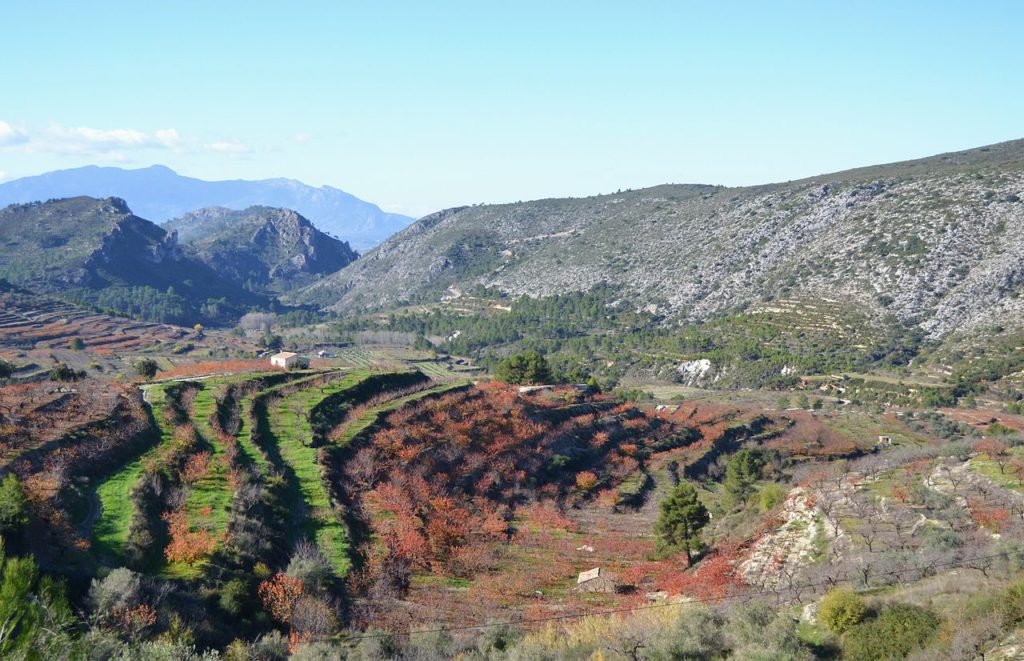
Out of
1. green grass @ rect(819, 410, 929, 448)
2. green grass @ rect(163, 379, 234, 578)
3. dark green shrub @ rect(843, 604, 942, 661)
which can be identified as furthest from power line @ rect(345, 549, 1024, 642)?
green grass @ rect(819, 410, 929, 448)

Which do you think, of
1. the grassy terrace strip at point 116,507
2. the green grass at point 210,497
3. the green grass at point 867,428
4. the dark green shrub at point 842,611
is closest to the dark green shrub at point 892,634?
the dark green shrub at point 842,611

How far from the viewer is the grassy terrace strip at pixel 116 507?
97.9ft

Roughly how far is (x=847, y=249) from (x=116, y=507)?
120 metres

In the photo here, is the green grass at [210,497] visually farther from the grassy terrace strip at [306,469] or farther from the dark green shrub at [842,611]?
the dark green shrub at [842,611]

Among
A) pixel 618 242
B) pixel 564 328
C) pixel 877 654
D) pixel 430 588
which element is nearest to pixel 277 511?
pixel 430 588

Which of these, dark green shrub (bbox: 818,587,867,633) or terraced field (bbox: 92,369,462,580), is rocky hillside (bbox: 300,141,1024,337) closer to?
terraced field (bbox: 92,369,462,580)

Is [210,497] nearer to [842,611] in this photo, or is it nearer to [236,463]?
[236,463]

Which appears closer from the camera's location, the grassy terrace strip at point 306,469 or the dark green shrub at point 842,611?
the dark green shrub at point 842,611

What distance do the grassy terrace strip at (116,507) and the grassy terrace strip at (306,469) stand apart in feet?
23.5

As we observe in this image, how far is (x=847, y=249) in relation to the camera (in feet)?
405

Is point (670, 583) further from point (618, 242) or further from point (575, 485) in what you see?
point (618, 242)

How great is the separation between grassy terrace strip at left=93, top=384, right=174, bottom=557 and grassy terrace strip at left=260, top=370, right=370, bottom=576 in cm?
718

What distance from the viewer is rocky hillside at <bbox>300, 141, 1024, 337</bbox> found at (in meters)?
105

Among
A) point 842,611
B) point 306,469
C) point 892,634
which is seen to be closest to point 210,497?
point 306,469
